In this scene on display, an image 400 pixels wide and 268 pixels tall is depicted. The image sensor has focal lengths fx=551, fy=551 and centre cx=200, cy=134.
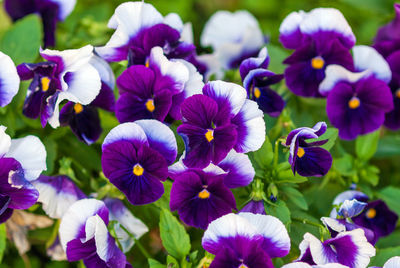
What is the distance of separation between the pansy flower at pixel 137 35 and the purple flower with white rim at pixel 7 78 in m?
0.18

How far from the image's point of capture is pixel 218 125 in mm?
932

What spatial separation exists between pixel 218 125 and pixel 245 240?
0.21 metres

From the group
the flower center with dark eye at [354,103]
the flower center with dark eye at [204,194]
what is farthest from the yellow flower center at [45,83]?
the flower center with dark eye at [354,103]

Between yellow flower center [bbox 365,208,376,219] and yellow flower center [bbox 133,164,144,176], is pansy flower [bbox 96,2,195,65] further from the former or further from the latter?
yellow flower center [bbox 365,208,376,219]

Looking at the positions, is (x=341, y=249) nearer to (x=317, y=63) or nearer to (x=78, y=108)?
(x=317, y=63)

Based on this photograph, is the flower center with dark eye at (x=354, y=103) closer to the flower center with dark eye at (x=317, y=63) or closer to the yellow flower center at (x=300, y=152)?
the flower center with dark eye at (x=317, y=63)

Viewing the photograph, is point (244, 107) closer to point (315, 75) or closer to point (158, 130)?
point (158, 130)

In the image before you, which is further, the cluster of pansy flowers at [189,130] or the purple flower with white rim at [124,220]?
the purple flower with white rim at [124,220]

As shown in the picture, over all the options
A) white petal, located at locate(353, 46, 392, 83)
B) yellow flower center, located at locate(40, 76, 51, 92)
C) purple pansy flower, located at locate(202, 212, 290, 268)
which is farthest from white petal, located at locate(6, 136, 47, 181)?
white petal, located at locate(353, 46, 392, 83)

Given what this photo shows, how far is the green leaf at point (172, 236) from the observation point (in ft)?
3.13

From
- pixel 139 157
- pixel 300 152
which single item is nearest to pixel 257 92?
pixel 300 152

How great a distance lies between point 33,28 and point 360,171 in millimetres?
800

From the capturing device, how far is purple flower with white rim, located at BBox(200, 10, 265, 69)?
1.38m

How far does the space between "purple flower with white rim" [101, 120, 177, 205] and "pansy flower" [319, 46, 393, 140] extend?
1.29 feet
